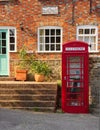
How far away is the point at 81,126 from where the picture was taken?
12117 millimetres

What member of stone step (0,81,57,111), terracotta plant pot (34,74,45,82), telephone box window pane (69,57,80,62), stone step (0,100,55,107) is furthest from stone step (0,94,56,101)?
terracotta plant pot (34,74,45,82)

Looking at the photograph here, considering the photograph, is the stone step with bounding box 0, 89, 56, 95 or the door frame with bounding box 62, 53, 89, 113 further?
the stone step with bounding box 0, 89, 56, 95

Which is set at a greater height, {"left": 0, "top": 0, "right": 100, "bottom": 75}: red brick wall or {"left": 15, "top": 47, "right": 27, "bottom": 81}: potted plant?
{"left": 0, "top": 0, "right": 100, "bottom": 75}: red brick wall

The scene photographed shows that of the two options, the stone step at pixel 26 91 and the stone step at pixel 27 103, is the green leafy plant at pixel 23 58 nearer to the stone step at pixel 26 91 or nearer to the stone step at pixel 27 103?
the stone step at pixel 26 91

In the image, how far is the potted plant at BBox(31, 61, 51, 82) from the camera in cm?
1950

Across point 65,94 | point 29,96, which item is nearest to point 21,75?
point 29,96

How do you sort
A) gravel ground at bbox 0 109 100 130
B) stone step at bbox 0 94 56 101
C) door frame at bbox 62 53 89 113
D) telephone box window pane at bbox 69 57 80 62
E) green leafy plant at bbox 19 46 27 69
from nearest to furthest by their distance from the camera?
gravel ground at bbox 0 109 100 130 → door frame at bbox 62 53 89 113 → telephone box window pane at bbox 69 57 80 62 → stone step at bbox 0 94 56 101 → green leafy plant at bbox 19 46 27 69

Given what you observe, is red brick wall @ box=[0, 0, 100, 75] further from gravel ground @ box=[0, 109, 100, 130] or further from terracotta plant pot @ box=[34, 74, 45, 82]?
gravel ground @ box=[0, 109, 100, 130]

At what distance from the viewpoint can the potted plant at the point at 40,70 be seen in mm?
19503

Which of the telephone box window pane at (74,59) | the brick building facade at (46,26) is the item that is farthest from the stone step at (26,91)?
the brick building facade at (46,26)

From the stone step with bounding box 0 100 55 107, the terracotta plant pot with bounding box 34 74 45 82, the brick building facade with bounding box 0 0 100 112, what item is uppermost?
the brick building facade with bounding box 0 0 100 112

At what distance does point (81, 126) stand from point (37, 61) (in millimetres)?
8839

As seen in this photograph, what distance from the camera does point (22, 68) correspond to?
20.5m

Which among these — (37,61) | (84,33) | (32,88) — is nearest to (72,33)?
(84,33)
